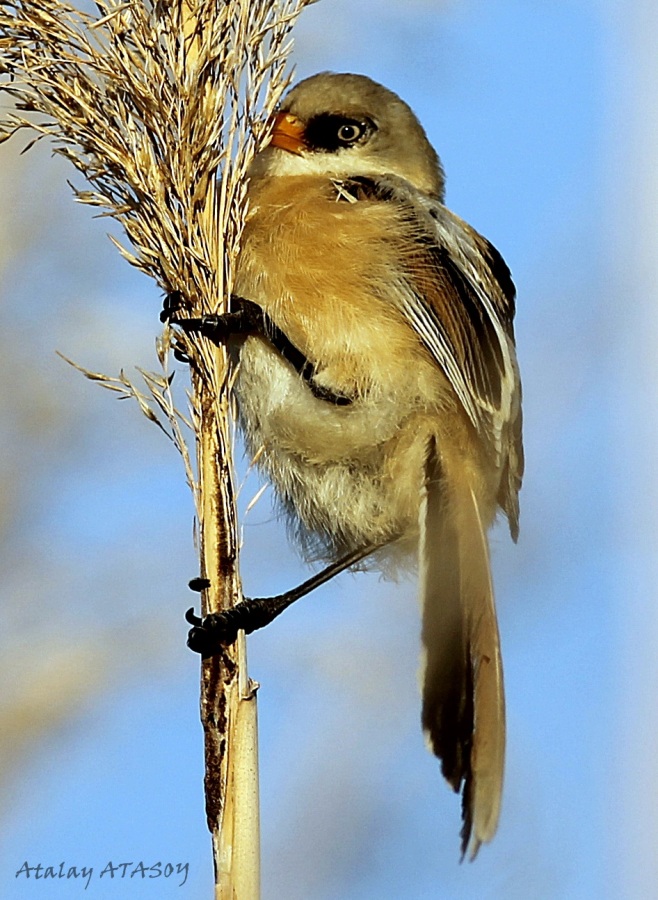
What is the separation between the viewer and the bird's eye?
9.48 feet

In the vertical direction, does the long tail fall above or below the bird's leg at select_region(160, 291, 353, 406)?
below

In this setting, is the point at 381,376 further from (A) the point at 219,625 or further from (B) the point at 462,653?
(A) the point at 219,625

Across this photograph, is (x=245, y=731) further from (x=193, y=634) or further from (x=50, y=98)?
(x=50, y=98)

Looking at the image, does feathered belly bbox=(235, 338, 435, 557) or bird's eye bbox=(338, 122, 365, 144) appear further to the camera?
bird's eye bbox=(338, 122, 365, 144)

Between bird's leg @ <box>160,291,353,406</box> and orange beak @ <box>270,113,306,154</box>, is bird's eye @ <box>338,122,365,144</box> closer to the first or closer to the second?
orange beak @ <box>270,113,306,154</box>

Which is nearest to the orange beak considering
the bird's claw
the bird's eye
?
the bird's eye

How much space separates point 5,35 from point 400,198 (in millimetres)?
1119

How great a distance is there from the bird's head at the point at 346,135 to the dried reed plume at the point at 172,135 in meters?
0.98

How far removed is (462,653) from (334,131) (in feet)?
4.65

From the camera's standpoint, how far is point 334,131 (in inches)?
113

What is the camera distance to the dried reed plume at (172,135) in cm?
159

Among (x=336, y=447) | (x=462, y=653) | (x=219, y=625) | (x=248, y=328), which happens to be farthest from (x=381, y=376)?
(x=219, y=625)

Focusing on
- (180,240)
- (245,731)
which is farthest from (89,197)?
(245,731)

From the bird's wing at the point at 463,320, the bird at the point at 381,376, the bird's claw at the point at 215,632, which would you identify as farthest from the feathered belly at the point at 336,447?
the bird's claw at the point at 215,632
